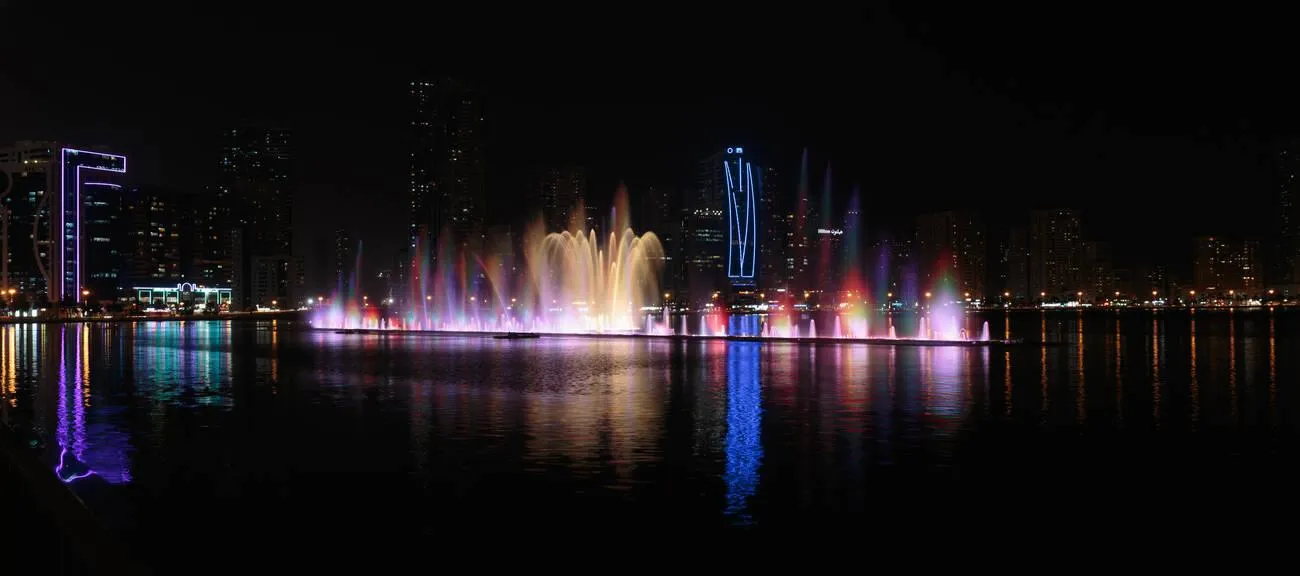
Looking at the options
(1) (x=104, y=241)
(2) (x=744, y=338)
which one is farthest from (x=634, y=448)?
(1) (x=104, y=241)

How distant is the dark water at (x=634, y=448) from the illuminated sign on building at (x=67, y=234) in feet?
406

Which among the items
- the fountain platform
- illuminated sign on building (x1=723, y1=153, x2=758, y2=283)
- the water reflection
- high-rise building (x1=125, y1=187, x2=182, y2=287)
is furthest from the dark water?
high-rise building (x1=125, y1=187, x2=182, y2=287)

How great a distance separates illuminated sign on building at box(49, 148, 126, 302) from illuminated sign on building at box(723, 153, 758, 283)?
306ft

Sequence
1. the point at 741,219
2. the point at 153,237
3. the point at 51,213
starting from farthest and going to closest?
the point at 153,237
the point at 51,213
the point at 741,219

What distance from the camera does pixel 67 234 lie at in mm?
139000

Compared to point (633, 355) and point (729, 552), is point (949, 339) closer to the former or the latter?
point (633, 355)

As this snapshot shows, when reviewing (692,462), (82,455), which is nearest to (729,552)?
(692,462)

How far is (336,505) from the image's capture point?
11.3 m

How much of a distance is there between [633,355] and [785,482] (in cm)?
2564

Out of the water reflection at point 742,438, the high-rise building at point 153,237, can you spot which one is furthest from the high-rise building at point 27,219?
the water reflection at point 742,438

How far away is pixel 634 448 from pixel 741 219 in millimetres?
102916

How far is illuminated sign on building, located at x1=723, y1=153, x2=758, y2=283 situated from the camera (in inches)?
4555

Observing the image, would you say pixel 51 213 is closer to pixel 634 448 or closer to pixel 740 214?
pixel 740 214

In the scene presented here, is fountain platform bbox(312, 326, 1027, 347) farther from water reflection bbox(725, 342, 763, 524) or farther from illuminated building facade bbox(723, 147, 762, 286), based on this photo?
illuminated building facade bbox(723, 147, 762, 286)
